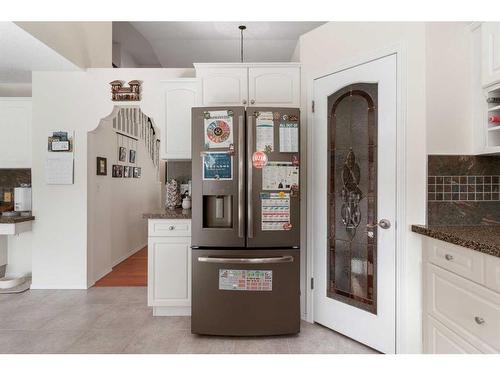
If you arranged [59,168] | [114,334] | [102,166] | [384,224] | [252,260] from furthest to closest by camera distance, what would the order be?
[102,166] → [59,168] → [114,334] → [252,260] → [384,224]

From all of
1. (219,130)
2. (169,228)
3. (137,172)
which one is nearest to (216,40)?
(137,172)

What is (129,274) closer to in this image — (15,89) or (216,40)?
(15,89)

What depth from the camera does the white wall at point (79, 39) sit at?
293 centimetres

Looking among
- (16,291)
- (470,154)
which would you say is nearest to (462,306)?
(470,154)

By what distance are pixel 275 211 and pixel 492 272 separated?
52.9 inches

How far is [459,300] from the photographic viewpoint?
1.67 m

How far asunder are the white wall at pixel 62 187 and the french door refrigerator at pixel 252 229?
185 centimetres

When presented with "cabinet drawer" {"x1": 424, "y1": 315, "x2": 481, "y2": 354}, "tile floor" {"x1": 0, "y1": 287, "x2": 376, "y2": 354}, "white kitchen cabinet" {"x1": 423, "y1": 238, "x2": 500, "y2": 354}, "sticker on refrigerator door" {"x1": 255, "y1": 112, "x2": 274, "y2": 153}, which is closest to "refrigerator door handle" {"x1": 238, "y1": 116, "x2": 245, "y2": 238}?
"sticker on refrigerator door" {"x1": 255, "y1": 112, "x2": 274, "y2": 153}

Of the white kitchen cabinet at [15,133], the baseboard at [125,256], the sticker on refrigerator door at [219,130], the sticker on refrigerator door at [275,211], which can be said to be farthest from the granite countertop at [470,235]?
the white kitchen cabinet at [15,133]

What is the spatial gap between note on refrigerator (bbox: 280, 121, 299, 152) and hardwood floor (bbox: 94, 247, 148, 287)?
2509 millimetres

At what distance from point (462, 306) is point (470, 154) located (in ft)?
3.35

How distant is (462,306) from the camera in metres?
1.65

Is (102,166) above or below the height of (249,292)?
above

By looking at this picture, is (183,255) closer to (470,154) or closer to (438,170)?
(438,170)
